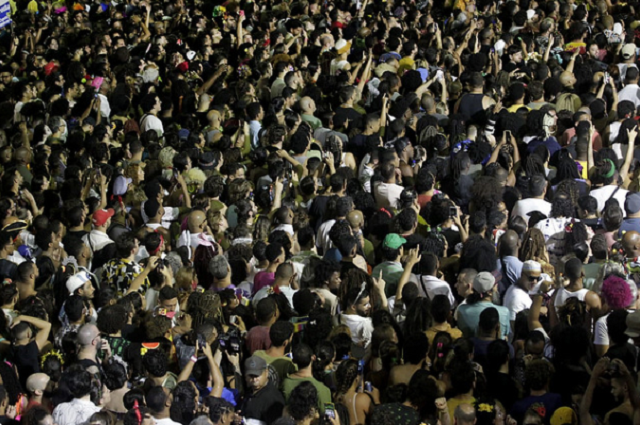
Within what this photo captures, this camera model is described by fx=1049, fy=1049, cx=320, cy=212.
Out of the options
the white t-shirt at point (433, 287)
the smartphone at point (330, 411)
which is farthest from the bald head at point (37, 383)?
the white t-shirt at point (433, 287)

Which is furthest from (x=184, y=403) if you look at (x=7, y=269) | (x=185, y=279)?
(x=7, y=269)

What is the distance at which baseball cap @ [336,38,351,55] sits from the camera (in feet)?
54.9

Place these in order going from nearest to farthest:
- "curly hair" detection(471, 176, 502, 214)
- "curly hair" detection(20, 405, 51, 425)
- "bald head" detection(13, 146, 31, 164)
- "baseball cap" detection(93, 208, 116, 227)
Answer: "curly hair" detection(20, 405, 51, 425), "curly hair" detection(471, 176, 502, 214), "baseball cap" detection(93, 208, 116, 227), "bald head" detection(13, 146, 31, 164)

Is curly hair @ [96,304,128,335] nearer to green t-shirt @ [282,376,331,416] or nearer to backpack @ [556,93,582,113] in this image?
green t-shirt @ [282,376,331,416]

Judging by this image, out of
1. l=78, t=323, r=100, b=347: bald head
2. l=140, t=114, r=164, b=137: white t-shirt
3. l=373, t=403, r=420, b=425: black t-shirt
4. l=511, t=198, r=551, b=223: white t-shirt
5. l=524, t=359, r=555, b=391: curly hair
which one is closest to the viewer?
l=373, t=403, r=420, b=425: black t-shirt

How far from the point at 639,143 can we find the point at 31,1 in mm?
13518

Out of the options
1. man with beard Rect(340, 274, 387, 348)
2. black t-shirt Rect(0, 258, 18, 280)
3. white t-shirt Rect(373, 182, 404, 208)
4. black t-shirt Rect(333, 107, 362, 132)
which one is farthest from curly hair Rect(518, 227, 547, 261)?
black t-shirt Rect(0, 258, 18, 280)

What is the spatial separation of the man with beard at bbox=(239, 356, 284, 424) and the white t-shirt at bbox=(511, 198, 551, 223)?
383 cm

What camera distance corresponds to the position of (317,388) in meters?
7.80

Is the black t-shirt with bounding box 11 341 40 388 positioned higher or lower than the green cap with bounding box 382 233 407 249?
lower

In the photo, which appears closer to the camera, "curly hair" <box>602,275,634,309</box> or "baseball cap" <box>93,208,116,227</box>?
"curly hair" <box>602,275,634,309</box>

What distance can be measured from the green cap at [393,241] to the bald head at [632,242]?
2056 mm

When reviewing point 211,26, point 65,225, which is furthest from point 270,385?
point 211,26

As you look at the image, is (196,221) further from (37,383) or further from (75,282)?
(37,383)
